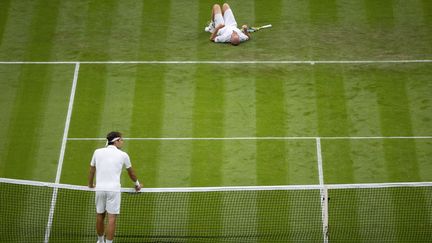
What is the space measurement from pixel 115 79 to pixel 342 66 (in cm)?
557

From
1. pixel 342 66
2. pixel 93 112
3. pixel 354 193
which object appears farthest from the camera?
pixel 342 66

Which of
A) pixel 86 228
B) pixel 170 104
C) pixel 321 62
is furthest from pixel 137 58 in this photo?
pixel 86 228

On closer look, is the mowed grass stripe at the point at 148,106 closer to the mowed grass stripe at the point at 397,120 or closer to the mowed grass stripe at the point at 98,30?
the mowed grass stripe at the point at 98,30

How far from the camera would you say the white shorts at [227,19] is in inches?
688

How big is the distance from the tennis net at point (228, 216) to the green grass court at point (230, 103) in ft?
0.13

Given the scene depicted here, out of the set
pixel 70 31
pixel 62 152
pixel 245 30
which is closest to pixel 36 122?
pixel 62 152

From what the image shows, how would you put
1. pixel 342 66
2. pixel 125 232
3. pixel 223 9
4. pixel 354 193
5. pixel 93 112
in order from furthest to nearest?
pixel 223 9 → pixel 342 66 → pixel 93 112 → pixel 354 193 → pixel 125 232

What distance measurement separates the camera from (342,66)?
16.8 meters

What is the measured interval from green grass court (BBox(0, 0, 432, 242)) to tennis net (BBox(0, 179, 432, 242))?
41mm

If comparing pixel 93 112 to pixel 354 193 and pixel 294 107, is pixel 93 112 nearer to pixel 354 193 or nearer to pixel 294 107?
pixel 294 107

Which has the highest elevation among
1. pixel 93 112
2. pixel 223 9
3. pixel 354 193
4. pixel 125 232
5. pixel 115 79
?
pixel 223 9

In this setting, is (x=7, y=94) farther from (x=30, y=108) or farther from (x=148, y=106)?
(x=148, y=106)

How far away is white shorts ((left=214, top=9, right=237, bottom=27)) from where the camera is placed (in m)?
17.5

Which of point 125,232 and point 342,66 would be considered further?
→ point 342,66
